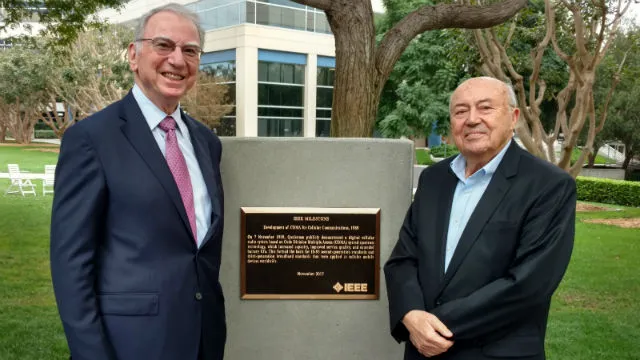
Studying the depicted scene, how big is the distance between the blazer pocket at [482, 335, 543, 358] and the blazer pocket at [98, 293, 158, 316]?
4.69ft

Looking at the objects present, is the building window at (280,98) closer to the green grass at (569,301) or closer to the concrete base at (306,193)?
the green grass at (569,301)

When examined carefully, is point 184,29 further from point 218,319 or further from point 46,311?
point 46,311

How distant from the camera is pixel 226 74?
33688 millimetres

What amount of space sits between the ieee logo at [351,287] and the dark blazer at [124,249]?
4.07 ft

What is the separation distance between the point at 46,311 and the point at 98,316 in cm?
510

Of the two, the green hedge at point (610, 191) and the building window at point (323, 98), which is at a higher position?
the building window at point (323, 98)

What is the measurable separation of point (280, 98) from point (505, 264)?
32.3m

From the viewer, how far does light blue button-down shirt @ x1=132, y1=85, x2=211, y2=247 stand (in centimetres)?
251

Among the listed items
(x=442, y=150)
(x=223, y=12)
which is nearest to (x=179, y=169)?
(x=442, y=150)

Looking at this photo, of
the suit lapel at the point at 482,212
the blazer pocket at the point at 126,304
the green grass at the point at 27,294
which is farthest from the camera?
the green grass at the point at 27,294

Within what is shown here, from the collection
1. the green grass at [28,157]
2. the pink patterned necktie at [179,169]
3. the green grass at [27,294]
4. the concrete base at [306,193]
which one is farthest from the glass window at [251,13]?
the pink patterned necktie at [179,169]

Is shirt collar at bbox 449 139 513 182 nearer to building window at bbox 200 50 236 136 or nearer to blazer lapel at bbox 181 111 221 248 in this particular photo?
blazer lapel at bbox 181 111 221 248

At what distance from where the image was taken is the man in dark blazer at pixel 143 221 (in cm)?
224

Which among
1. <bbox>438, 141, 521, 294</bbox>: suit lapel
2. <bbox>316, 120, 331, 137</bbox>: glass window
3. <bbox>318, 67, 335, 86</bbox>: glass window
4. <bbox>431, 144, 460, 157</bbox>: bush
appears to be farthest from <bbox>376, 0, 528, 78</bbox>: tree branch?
<bbox>316, 120, 331, 137</bbox>: glass window
